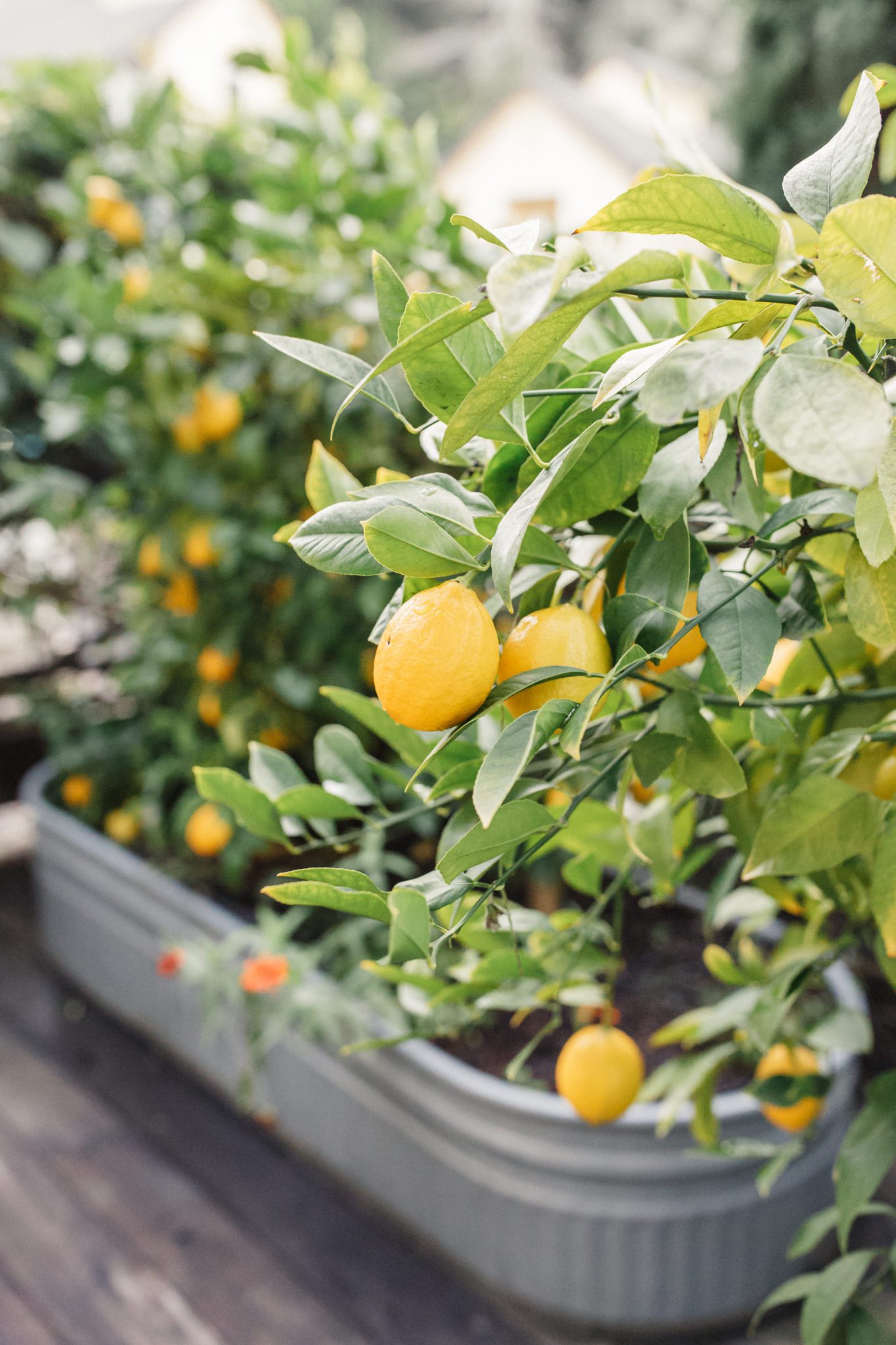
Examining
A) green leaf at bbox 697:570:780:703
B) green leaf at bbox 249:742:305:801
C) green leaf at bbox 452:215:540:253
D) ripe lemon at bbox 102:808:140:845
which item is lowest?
ripe lemon at bbox 102:808:140:845

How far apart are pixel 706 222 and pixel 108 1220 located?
1.13m

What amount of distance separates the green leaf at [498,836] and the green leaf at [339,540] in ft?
0.22

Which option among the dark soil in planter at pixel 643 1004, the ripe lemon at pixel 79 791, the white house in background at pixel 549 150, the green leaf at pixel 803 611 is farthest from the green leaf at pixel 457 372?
the white house in background at pixel 549 150

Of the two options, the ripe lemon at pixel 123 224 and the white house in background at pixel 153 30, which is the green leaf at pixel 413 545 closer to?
the ripe lemon at pixel 123 224

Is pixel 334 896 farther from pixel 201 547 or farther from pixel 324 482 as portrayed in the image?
pixel 201 547

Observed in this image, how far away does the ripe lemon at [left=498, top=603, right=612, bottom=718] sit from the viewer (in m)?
0.26

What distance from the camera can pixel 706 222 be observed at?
0.68 ft

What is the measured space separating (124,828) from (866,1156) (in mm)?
1193

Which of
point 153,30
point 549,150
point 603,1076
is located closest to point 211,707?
point 603,1076

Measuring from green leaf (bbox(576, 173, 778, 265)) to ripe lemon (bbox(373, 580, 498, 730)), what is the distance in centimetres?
9

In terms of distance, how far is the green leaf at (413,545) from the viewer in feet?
0.73

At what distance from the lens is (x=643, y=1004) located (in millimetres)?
1130

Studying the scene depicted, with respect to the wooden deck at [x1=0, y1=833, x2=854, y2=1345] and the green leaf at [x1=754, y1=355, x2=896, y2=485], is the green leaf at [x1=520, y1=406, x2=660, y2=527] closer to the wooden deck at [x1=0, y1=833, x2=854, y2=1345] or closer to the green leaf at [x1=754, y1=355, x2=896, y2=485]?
the green leaf at [x1=754, y1=355, x2=896, y2=485]

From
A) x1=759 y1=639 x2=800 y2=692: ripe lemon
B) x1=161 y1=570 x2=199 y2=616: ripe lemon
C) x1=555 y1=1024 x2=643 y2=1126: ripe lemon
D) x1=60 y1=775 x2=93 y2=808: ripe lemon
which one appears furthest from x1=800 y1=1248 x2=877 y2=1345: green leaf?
x1=60 y1=775 x2=93 y2=808: ripe lemon
